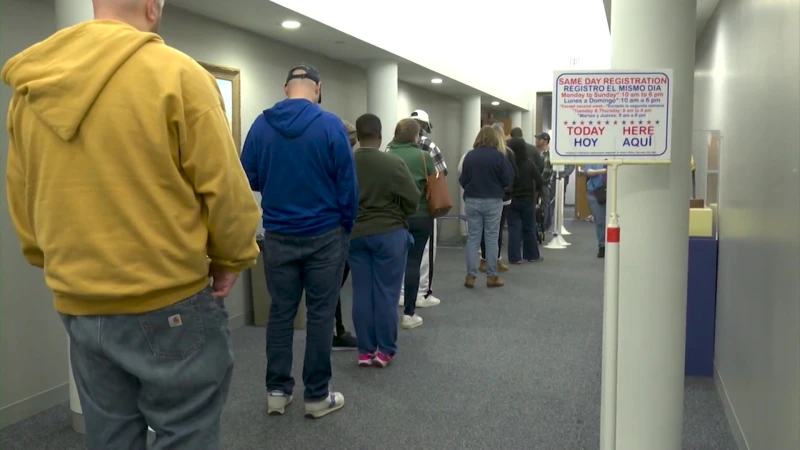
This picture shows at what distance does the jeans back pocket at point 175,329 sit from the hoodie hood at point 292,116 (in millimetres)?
1671

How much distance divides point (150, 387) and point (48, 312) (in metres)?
2.52

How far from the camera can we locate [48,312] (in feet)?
12.8

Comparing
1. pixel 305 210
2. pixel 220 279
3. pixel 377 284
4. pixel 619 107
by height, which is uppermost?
pixel 619 107

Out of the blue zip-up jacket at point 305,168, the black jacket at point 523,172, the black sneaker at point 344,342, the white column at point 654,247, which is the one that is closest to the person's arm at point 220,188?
the white column at point 654,247

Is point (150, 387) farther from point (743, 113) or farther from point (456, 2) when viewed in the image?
point (456, 2)

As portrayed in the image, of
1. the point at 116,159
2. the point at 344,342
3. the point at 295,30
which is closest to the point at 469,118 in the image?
the point at 295,30

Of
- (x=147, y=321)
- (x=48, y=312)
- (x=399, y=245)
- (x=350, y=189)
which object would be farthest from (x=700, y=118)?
(x=147, y=321)

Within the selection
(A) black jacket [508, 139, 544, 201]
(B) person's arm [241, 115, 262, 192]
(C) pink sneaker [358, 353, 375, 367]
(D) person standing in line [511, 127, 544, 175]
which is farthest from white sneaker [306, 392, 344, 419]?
(D) person standing in line [511, 127, 544, 175]

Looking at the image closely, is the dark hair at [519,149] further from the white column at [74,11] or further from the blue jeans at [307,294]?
the white column at [74,11]

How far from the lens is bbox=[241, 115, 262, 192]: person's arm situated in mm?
3443

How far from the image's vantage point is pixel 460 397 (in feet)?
12.7

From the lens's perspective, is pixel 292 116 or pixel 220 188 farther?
pixel 292 116

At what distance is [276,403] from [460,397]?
0.96 meters

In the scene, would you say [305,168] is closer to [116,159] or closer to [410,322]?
[116,159]
